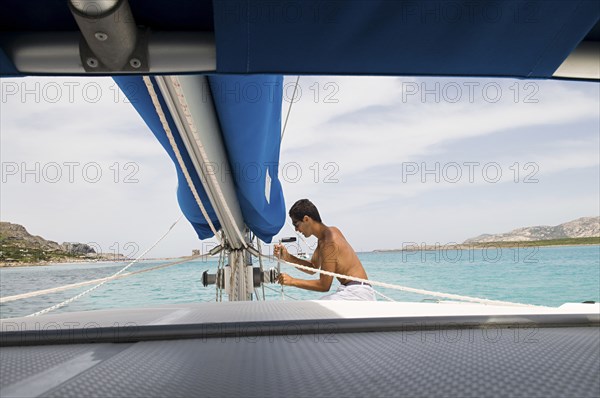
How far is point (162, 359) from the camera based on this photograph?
0.66 m

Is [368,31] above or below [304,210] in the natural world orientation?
above

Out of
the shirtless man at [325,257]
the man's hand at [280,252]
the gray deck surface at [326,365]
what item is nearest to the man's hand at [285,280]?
the shirtless man at [325,257]

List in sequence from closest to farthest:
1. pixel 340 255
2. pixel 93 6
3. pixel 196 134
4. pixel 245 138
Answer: pixel 93 6 → pixel 196 134 → pixel 245 138 → pixel 340 255

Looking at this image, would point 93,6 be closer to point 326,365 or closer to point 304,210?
point 326,365

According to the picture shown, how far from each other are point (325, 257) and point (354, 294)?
14.8 inches

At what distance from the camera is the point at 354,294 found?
2264 mm

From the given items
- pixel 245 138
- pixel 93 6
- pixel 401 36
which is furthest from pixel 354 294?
pixel 93 6

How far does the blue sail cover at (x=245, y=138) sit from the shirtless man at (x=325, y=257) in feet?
0.89

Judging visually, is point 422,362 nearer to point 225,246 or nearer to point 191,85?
point 191,85

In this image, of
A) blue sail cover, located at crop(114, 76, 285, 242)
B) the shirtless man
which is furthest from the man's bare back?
blue sail cover, located at crop(114, 76, 285, 242)

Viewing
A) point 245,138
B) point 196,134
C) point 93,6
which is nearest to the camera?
point 93,6

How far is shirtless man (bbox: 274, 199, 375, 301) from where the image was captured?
91.1 inches

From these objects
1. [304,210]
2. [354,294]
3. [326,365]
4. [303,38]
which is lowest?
[354,294]

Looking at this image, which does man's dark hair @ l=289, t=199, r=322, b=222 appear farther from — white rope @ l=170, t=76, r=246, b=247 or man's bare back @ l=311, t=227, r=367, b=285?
white rope @ l=170, t=76, r=246, b=247
